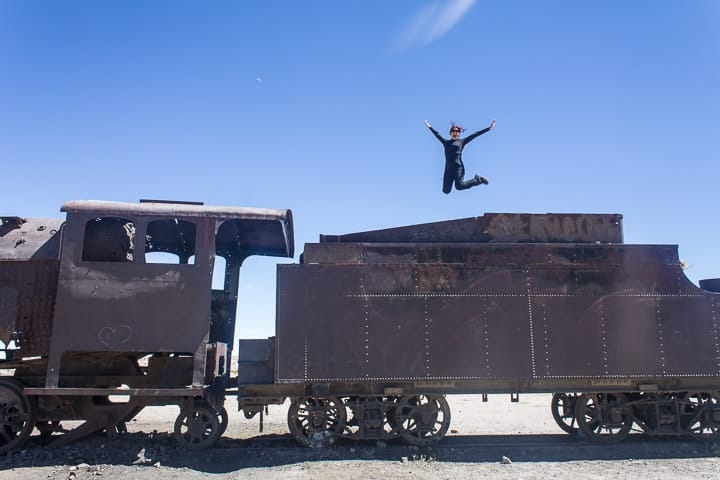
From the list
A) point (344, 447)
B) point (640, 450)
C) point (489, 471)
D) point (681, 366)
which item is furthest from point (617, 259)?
point (344, 447)

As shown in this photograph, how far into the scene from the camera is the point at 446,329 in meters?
8.77

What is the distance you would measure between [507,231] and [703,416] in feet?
14.7

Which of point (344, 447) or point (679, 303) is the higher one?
point (679, 303)

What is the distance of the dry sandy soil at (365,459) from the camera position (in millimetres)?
7547

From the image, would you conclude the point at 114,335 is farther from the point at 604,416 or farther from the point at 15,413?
the point at 604,416

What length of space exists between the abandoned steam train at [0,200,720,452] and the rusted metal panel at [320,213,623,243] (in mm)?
105

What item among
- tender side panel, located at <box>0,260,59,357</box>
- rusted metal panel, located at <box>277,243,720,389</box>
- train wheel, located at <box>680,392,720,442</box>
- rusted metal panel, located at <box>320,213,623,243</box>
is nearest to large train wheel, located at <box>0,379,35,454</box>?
tender side panel, located at <box>0,260,59,357</box>

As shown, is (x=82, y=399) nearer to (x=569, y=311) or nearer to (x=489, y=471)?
(x=489, y=471)

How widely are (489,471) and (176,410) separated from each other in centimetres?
1292

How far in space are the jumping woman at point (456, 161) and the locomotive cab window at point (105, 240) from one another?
548cm

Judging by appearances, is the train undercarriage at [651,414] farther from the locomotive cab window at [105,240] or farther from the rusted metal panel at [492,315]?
the locomotive cab window at [105,240]

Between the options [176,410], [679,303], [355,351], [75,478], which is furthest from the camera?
[176,410]

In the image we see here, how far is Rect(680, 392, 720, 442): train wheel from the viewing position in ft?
30.2

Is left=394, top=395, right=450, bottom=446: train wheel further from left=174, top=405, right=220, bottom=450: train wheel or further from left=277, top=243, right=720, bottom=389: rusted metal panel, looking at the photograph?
left=174, top=405, right=220, bottom=450: train wheel
